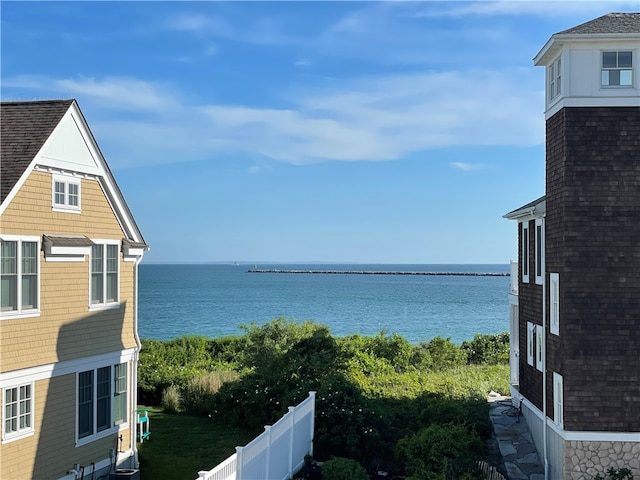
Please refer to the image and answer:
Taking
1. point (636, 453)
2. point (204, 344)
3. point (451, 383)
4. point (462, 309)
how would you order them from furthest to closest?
1. point (462, 309)
2. point (204, 344)
3. point (451, 383)
4. point (636, 453)

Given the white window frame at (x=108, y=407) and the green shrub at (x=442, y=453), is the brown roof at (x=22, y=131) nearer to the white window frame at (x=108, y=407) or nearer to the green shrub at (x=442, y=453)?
the white window frame at (x=108, y=407)

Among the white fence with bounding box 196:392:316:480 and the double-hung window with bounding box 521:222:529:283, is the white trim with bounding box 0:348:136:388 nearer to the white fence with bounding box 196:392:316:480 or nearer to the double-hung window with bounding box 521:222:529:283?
the white fence with bounding box 196:392:316:480

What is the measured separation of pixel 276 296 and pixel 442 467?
118 meters

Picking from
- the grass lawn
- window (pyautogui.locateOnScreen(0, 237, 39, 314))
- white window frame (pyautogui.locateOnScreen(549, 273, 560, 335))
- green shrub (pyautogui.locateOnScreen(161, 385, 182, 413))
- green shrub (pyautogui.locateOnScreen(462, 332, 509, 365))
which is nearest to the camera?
window (pyautogui.locateOnScreen(0, 237, 39, 314))

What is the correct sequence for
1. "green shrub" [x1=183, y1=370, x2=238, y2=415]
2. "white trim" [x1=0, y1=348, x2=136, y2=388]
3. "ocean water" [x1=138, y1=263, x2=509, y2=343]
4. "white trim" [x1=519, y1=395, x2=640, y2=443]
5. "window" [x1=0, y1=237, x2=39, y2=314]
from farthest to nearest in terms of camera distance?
"ocean water" [x1=138, y1=263, x2=509, y2=343] < "green shrub" [x1=183, y1=370, x2=238, y2=415] < "white trim" [x1=519, y1=395, x2=640, y2=443] < "white trim" [x1=0, y1=348, x2=136, y2=388] < "window" [x1=0, y1=237, x2=39, y2=314]

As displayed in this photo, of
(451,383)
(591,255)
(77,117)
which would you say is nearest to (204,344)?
(451,383)

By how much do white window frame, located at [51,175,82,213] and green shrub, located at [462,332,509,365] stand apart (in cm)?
2349

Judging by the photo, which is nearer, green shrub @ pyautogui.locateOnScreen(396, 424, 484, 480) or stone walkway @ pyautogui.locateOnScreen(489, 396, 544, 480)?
green shrub @ pyautogui.locateOnScreen(396, 424, 484, 480)

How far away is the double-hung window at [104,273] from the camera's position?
1452 centimetres

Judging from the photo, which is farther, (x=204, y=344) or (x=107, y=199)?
(x=204, y=344)

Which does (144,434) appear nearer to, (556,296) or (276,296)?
(556,296)

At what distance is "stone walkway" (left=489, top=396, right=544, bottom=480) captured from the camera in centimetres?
1514

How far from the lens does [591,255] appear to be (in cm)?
1379

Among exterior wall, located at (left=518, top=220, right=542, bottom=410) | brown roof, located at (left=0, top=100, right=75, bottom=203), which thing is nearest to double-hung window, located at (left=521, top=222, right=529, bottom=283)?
exterior wall, located at (left=518, top=220, right=542, bottom=410)
